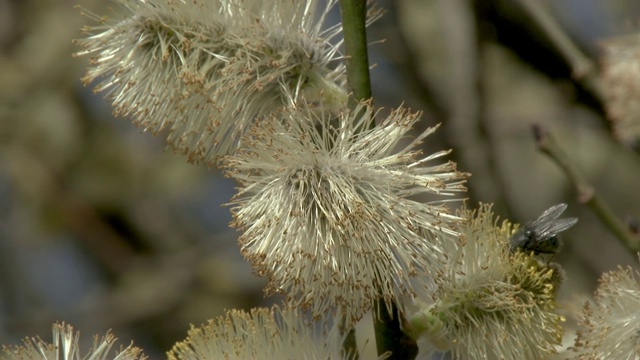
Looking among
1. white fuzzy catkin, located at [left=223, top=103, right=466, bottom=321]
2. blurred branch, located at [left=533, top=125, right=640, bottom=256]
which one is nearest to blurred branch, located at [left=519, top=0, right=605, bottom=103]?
blurred branch, located at [left=533, top=125, right=640, bottom=256]

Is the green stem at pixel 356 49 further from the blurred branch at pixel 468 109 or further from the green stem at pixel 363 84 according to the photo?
the blurred branch at pixel 468 109

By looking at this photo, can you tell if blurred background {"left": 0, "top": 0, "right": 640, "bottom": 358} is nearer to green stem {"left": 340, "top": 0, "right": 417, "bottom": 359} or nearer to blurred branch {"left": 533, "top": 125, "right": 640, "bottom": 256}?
blurred branch {"left": 533, "top": 125, "right": 640, "bottom": 256}

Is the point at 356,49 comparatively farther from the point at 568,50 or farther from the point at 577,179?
the point at 568,50

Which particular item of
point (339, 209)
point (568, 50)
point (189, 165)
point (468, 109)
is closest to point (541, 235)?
point (339, 209)

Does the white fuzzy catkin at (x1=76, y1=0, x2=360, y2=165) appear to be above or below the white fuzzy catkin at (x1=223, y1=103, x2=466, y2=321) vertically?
above

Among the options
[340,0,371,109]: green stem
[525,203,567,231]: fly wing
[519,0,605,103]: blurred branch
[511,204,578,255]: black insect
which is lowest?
[511,204,578,255]: black insect

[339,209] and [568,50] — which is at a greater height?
[568,50]

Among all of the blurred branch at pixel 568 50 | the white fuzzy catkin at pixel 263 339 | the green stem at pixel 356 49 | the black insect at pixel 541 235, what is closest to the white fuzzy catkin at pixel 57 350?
the white fuzzy catkin at pixel 263 339
